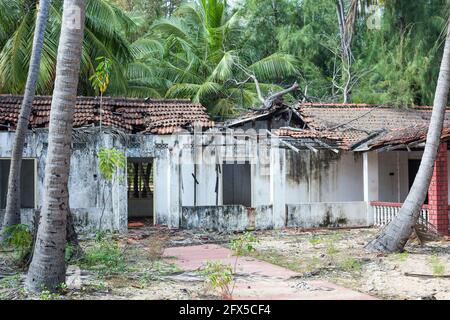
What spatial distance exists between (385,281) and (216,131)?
9.26 meters

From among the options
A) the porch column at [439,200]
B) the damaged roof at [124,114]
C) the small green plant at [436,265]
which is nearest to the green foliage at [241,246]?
the small green plant at [436,265]

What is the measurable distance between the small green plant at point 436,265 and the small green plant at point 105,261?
538 cm

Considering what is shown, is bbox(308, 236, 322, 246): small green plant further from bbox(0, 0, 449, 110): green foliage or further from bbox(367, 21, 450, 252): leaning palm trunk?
bbox(0, 0, 449, 110): green foliage

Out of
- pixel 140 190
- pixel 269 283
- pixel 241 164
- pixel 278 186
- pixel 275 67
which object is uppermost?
pixel 275 67

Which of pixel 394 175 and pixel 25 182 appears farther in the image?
pixel 394 175

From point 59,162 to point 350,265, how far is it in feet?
18.9

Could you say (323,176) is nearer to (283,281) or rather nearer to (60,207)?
(283,281)

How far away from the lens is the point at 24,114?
43.8 ft

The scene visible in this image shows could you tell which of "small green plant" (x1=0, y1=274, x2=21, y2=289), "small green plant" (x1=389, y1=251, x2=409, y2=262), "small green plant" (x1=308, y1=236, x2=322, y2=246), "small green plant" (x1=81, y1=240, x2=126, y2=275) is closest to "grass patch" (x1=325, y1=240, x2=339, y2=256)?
"small green plant" (x1=308, y1=236, x2=322, y2=246)

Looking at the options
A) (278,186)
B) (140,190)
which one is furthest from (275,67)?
(278,186)

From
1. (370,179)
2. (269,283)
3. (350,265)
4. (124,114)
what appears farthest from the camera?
(370,179)

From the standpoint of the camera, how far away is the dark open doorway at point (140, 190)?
21969 mm

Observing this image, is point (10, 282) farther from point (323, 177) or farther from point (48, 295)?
point (323, 177)
